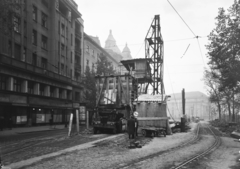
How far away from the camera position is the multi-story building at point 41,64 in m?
25.0

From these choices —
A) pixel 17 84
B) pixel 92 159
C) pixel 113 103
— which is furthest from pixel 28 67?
pixel 92 159

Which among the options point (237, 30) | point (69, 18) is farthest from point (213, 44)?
point (69, 18)

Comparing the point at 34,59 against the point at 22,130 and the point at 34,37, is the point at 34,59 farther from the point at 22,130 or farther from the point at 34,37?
the point at 22,130

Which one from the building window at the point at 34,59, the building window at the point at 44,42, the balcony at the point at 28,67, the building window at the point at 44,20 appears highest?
the building window at the point at 44,20

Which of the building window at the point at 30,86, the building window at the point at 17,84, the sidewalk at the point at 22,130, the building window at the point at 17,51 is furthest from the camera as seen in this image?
the building window at the point at 30,86

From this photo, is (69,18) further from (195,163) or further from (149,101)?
(195,163)

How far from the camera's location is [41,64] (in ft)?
105

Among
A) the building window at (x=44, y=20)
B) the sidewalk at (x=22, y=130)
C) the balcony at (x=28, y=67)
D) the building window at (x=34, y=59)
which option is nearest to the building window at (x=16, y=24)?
the balcony at (x=28, y=67)

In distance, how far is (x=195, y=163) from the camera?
29.3 ft

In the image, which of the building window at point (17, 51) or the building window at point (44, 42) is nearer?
the building window at point (17, 51)

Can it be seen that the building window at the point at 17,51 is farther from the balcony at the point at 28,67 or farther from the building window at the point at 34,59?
the building window at the point at 34,59

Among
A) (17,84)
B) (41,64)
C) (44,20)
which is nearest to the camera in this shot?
(17,84)

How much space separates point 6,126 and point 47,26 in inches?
613

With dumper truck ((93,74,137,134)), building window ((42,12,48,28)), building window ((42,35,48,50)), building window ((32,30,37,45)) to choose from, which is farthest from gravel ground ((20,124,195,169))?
building window ((42,12,48,28))
